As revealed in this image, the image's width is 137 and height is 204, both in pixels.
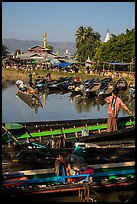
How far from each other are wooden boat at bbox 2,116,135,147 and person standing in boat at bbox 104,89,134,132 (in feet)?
0.79

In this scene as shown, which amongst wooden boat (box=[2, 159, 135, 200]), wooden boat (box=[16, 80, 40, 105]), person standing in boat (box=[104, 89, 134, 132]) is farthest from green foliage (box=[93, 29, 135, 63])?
wooden boat (box=[2, 159, 135, 200])

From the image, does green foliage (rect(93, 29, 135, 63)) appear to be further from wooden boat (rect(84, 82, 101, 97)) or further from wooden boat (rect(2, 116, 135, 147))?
wooden boat (rect(2, 116, 135, 147))

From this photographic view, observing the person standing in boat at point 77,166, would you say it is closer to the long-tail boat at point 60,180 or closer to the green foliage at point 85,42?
the long-tail boat at point 60,180

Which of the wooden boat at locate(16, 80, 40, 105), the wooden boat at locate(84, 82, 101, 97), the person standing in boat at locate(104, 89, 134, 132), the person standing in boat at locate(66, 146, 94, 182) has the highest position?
the wooden boat at locate(84, 82, 101, 97)

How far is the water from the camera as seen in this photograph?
57.8 feet

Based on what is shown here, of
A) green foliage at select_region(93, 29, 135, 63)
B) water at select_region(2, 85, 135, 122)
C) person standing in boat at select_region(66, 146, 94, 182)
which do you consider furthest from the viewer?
green foliage at select_region(93, 29, 135, 63)

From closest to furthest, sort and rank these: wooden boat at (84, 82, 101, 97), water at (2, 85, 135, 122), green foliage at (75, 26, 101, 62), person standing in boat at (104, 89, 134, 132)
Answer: person standing in boat at (104, 89, 134, 132) → water at (2, 85, 135, 122) → wooden boat at (84, 82, 101, 97) → green foliage at (75, 26, 101, 62)

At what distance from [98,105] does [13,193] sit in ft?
54.6

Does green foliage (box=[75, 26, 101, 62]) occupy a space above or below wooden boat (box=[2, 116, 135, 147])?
above

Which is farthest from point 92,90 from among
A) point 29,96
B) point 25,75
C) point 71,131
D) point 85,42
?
point 85,42

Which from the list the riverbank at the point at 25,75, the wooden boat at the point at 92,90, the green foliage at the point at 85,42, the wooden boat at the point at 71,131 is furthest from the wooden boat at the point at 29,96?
the green foliage at the point at 85,42

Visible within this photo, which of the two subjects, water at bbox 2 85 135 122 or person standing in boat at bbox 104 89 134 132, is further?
water at bbox 2 85 135 122

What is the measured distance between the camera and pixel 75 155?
607cm

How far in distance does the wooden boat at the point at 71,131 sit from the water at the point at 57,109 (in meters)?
6.80
